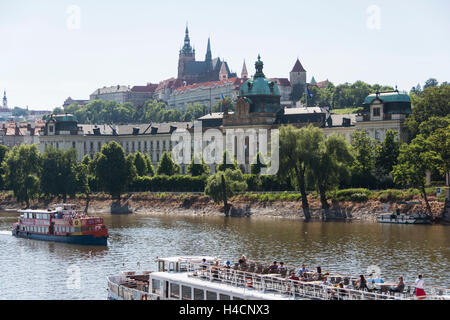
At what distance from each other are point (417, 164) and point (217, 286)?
261ft

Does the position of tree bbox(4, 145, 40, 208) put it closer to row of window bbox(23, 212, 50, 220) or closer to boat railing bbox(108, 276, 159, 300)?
row of window bbox(23, 212, 50, 220)

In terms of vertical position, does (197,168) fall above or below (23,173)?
above

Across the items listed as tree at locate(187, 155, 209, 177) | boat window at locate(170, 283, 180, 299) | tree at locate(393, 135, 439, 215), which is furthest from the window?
boat window at locate(170, 283, 180, 299)

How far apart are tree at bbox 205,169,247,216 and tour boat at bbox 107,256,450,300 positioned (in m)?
82.9

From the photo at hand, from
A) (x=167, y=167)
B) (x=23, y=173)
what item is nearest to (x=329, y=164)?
(x=167, y=167)

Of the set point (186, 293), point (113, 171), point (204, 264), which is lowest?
point (186, 293)

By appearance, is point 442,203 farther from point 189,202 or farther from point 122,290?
point 122,290

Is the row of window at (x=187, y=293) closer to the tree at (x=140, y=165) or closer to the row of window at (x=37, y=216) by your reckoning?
the row of window at (x=37, y=216)

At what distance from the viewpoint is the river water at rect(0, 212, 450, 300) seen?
72.9 meters

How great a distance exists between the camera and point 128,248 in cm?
9725

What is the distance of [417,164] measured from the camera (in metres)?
125

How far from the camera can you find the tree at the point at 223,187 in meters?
146

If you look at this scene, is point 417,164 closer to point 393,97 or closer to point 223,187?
point 223,187

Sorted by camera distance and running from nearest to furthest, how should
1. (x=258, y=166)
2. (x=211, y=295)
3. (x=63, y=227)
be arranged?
(x=211, y=295)
(x=63, y=227)
(x=258, y=166)
